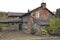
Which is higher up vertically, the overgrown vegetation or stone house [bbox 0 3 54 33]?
stone house [bbox 0 3 54 33]

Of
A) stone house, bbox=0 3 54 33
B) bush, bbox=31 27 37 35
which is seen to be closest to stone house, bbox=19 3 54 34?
stone house, bbox=0 3 54 33

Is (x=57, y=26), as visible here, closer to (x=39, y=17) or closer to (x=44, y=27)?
(x=44, y=27)

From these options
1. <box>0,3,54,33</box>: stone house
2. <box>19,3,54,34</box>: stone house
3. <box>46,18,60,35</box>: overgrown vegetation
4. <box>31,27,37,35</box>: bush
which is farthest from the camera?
<box>19,3,54,34</box>: stone house

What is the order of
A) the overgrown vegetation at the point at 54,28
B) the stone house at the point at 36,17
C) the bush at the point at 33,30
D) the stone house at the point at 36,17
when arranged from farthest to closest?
the stone house at the point at 36,17 → the stone house at the point at 36,17 → the bush at the point at 33,30 → the overgrown vegetation at the point at 54,28

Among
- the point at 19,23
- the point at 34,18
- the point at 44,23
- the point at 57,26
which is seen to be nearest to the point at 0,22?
the point at 19,23

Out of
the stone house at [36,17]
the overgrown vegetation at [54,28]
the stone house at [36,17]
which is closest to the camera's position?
the overgrown vegetation at [54,28]

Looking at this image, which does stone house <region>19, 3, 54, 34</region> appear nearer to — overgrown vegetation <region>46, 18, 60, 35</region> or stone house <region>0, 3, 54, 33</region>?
stone house <region>0, 3, 54, 33</region>

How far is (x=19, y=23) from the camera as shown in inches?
2226

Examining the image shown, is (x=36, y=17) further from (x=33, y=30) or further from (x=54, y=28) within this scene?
(x=54, y=28)

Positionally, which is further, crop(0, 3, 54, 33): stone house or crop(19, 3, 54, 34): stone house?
crop(19, 3, 54, 34): stone house

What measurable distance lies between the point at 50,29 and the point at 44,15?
27.6 ft

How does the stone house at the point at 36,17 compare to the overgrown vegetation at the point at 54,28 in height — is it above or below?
above

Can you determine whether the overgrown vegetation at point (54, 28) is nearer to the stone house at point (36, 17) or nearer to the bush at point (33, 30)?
the bush at point (33, 30)

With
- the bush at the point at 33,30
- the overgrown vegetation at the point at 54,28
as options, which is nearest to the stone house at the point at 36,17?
the bush at the point at 33,30
